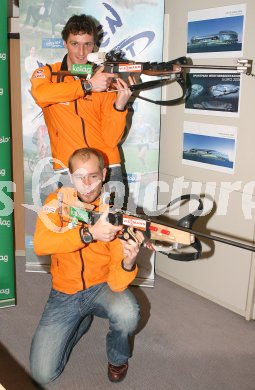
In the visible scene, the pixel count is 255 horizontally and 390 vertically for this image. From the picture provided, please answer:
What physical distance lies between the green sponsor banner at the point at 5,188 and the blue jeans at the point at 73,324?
69 cm

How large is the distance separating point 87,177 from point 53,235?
0.31 m

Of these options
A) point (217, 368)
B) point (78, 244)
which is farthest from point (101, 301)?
point (217, 368)

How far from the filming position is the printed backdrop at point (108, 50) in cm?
276

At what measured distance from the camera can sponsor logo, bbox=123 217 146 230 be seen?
1692 millimetres

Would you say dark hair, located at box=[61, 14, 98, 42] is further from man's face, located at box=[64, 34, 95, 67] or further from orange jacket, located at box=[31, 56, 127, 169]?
orange jacket, located at box=[31, 56, 127, 169]

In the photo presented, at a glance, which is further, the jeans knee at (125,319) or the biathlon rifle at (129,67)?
the biathlon rifle at (129,67)

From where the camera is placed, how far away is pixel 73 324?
204 cm

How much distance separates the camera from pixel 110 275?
205cm

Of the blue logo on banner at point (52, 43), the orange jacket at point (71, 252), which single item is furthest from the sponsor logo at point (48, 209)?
the blue logo on banner at point (52, 43)

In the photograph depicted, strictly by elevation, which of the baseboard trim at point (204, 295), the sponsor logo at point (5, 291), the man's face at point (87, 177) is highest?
the man's face at point (87, 177)

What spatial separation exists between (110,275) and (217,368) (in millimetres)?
776

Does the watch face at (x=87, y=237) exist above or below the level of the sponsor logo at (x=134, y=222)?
below

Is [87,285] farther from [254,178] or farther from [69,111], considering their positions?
[254,178]

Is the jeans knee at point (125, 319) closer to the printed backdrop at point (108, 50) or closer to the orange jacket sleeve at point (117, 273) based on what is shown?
the orange jacket sleeve at point (117, 273)
